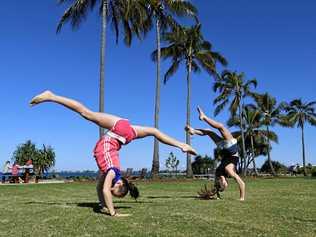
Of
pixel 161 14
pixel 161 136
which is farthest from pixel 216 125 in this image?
pixel 161 14

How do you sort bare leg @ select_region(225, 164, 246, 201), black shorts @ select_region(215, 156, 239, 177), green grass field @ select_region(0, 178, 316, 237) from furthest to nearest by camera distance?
black shorts @ select_region(215, 156, 239, 177) < bare leg @ select_region(225, 164, 246, 201) < green grass field @ select_region(0, 178, 316, 237)

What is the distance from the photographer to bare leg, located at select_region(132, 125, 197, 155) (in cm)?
967

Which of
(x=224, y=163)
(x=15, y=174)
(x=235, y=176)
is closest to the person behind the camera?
(x=235, y=176)

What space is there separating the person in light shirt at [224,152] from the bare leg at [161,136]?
232 centimetres

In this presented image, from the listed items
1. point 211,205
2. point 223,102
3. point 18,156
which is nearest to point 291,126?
point 223,102

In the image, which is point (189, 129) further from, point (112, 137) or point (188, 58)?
point (188, 58)

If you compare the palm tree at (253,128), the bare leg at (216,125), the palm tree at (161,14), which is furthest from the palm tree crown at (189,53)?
the bare leg at (216,125)

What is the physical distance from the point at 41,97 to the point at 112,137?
174 cm

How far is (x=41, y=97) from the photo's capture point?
32.6ft

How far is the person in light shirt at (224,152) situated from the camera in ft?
39.7

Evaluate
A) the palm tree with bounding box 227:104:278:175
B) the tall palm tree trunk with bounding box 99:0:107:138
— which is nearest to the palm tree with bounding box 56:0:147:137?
the tall palm tree trunk with bounding box 99:0:107:138

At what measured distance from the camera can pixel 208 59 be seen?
49.1 metres

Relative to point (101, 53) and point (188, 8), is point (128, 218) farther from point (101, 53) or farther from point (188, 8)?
point (188, 8)

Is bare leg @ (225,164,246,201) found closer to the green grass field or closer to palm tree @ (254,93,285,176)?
the green grass field
